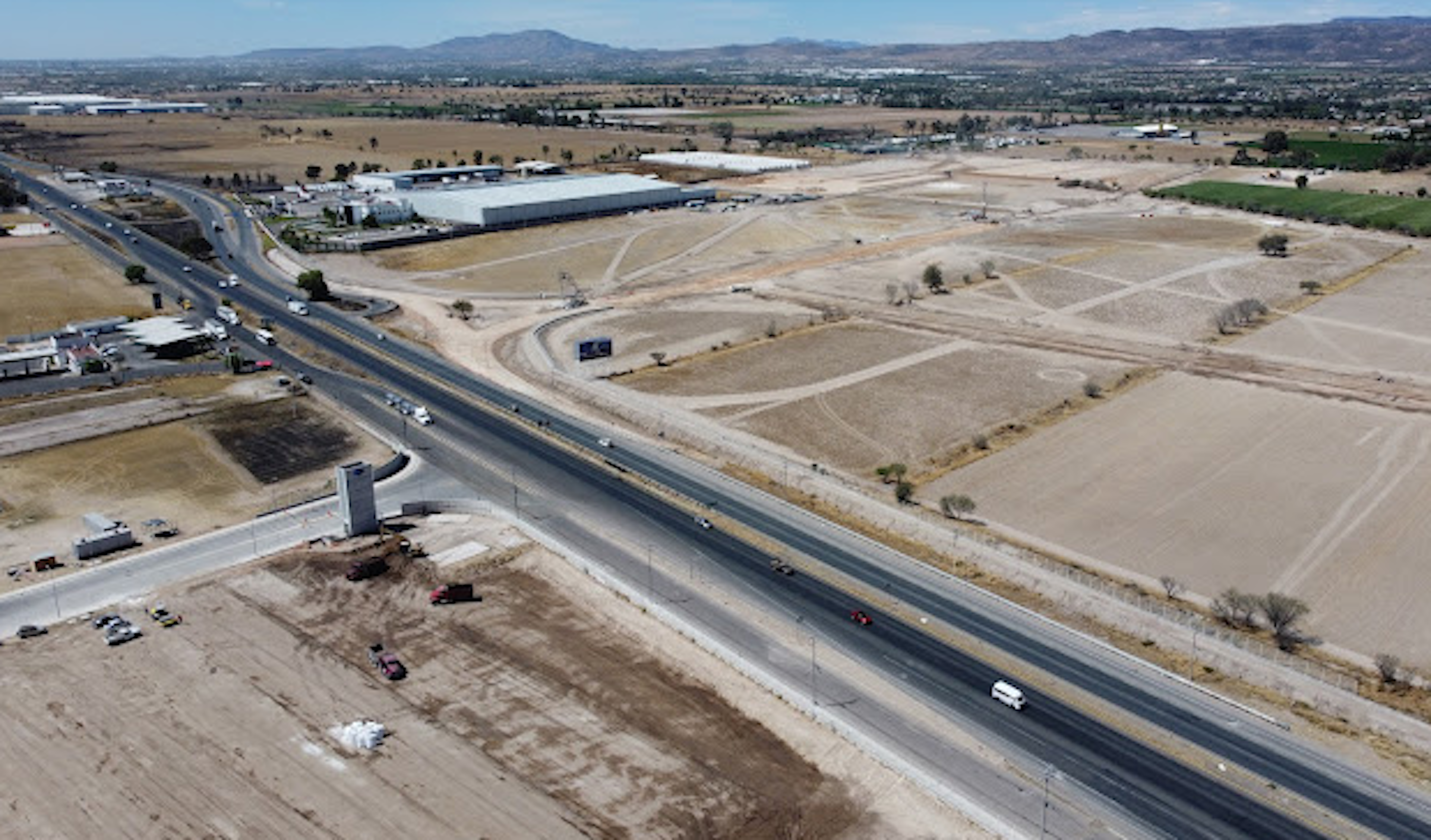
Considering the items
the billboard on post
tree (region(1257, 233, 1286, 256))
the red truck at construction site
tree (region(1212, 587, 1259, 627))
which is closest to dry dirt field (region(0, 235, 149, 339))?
the billboard on post


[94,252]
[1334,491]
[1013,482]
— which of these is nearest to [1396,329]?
[1334,491]

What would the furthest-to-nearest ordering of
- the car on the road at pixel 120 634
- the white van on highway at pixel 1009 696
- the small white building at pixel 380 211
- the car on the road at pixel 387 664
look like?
1. the small white building at pixel 380 211
2. the car on the road at pixel 120 634
3. the car on the road at pixel 387 664
4. the white van on highway at pixel 1009 696

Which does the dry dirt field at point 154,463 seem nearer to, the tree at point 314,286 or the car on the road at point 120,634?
the car on the road at point 120,634

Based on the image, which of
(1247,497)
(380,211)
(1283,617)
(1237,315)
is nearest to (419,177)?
(380,211)

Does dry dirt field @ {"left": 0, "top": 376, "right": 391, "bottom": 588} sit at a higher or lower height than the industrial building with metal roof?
lower

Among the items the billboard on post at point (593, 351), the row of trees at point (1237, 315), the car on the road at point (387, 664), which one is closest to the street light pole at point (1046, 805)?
the car on the road at point (387, 664)

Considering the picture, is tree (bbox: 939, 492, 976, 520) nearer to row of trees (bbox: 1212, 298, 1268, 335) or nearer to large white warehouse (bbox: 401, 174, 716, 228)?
row of trees (bbox: 1212, 298, 1268, 335)
